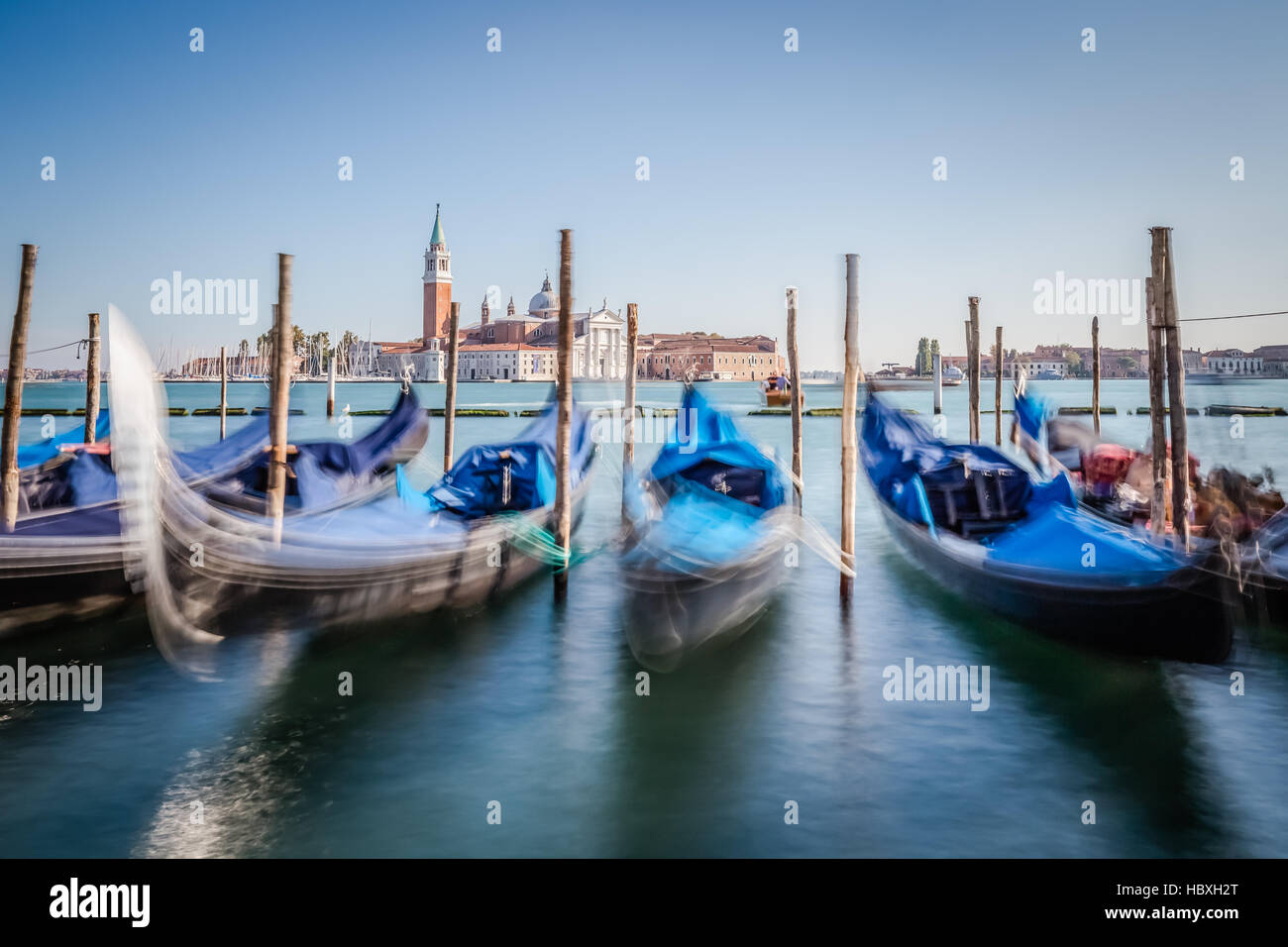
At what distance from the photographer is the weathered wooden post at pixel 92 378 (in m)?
9.34

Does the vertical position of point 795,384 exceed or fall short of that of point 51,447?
it exceeds it

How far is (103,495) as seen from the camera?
283 inches

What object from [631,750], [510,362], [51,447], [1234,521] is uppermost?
[510,362]

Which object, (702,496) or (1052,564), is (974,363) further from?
(1052,564)

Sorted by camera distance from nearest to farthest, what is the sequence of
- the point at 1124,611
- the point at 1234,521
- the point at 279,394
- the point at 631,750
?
the point at 631,750 < the point at 1124,611 < the point at 279,394 < the point at 1234,521

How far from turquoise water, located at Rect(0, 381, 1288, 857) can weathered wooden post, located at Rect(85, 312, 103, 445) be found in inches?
163

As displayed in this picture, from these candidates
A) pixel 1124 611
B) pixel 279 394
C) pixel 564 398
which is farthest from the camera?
pixel 564 398

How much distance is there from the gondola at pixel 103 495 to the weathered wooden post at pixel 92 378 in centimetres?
17

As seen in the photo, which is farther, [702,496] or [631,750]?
[702,496]

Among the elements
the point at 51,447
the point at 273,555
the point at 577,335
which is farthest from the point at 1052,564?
the point at 577,335

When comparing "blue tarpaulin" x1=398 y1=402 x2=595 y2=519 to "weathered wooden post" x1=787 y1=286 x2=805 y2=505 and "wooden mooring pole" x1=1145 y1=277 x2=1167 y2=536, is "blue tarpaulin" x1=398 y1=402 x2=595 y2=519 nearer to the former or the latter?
"weathered wooden post" x1=787 y1=286 x2=805 y2=505

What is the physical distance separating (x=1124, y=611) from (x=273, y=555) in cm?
444
